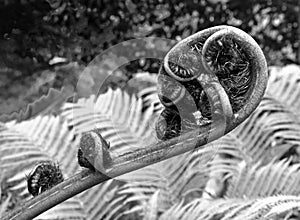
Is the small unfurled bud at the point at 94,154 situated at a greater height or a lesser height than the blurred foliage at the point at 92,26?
greater

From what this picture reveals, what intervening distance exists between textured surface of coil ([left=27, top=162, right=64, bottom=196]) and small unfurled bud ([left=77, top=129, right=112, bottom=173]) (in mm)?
68

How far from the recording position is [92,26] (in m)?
2.04

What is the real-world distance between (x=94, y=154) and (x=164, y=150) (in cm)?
7

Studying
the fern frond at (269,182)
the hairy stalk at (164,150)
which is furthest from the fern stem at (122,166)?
the fern frond at (269,182)

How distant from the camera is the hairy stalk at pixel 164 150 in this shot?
0.56 meters

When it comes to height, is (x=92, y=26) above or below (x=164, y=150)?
below

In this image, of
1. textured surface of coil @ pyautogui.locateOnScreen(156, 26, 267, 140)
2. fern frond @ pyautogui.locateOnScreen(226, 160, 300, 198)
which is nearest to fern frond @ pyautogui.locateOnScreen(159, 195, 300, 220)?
fern frond @ pyautogui.locateOnScreen(226, 160, 300, 198)

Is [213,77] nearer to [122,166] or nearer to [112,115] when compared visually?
[122,166]

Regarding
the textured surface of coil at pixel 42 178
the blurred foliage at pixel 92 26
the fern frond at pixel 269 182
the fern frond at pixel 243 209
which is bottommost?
the fern frond at pixel 269 182

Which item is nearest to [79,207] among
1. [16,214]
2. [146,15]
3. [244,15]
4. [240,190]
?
[240,190]

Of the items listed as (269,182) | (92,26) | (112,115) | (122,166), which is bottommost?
(269,182)

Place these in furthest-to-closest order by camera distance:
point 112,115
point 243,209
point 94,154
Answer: point 112,115, point 243,209, point 94,154

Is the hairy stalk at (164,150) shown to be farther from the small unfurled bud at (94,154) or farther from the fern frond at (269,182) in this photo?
the fern frond at (269,182)

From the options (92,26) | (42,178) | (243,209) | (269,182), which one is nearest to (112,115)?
(92,26)
